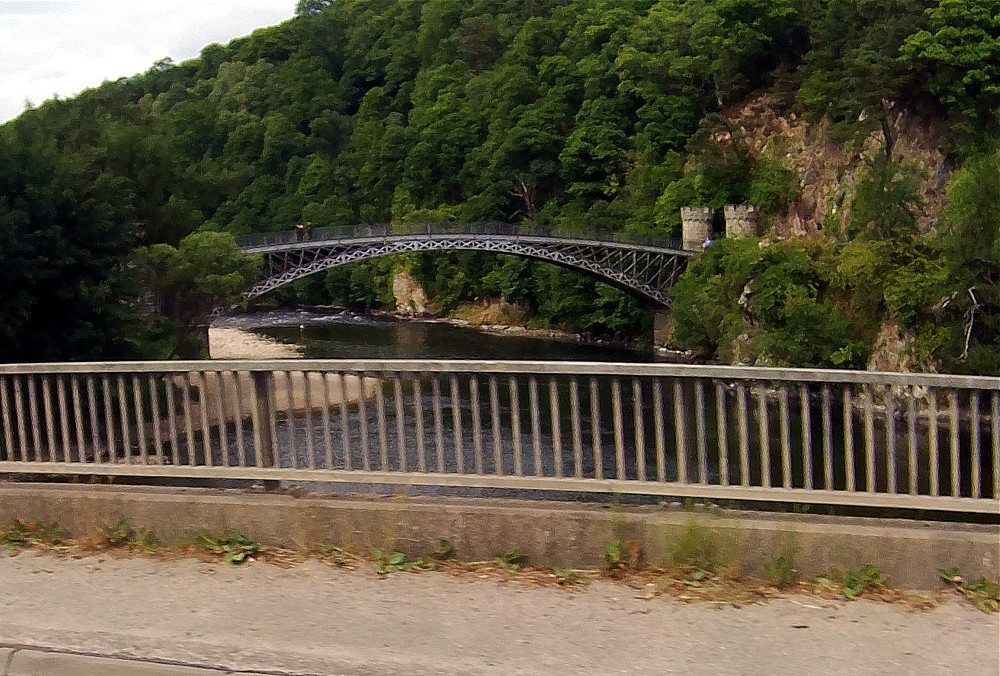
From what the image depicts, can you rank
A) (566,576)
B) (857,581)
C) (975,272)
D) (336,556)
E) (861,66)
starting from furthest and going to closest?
(861,66) < (975,272) < (336,556) < (566,576) < (857,581)

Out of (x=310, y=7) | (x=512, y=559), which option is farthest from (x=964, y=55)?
(x=310, y=7)

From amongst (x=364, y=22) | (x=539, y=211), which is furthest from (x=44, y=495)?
(x=364, y=22)

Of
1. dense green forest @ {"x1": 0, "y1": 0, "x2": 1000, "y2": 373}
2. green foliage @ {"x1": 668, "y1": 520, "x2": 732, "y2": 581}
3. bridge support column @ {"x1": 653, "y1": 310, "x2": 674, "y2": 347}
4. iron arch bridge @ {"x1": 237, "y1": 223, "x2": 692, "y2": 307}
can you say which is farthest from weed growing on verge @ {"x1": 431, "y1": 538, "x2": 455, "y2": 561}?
bridge support column @ {"x1": 653, "y1": 310, "x2": 674, "y2": 347}

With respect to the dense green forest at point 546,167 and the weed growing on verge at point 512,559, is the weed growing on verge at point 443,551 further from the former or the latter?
the dense green forest at point 546,167

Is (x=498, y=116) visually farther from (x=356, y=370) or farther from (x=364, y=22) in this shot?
(x=356, y=370)

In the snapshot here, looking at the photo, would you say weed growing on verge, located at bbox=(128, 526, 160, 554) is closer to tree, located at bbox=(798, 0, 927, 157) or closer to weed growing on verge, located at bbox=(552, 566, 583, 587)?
weed growing on verge, located at bbox=(552, 566, 583, 587)

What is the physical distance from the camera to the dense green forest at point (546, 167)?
88.2ft

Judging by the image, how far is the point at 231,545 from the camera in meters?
6.63

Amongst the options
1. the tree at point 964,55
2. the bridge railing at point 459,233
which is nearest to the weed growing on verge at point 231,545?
the tree at point 964,55

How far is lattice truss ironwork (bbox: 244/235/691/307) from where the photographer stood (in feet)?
187

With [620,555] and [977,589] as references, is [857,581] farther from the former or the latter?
[620,555]

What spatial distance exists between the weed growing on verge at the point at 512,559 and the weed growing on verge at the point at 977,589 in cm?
216

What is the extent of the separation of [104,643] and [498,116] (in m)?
79.2

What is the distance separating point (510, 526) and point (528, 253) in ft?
172
